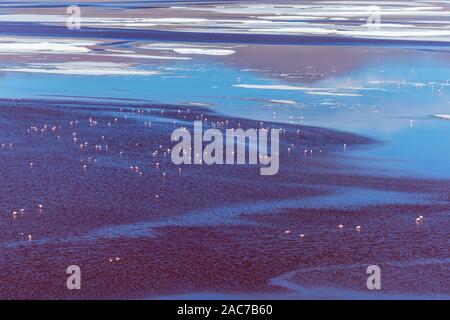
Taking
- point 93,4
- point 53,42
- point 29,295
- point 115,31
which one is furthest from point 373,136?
point 93,4

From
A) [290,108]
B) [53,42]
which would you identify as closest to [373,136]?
[290,108]

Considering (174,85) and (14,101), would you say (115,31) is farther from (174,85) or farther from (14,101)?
(14,101)

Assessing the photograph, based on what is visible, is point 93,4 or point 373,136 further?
point 93,4

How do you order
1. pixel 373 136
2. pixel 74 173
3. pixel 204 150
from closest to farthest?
pixel 74 173
pixel 204 150
pixel 373 136

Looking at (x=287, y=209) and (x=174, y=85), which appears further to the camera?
(x=174, y=85)

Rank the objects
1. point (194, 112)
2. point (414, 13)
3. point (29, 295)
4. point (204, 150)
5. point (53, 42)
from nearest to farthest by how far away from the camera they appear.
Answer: point (29, 295)
point (204, 150)
point (194, 112)
point (53, 42)
point (414, 13)

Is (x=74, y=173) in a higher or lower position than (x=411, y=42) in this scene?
lower

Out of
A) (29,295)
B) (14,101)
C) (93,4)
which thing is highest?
(93,4)

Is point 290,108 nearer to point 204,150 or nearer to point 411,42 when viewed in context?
point 204,150

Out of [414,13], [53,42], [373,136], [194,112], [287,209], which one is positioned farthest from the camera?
[414,13]
